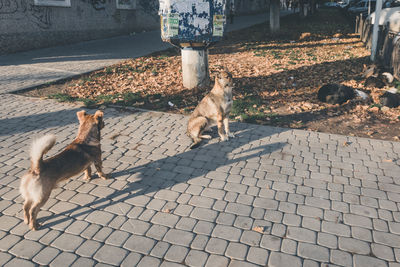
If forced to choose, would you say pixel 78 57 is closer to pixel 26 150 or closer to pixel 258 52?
pixel 258 52

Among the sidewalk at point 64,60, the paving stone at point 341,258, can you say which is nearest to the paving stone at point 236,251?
the paving stone at point 341,258

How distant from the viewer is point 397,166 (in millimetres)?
5344

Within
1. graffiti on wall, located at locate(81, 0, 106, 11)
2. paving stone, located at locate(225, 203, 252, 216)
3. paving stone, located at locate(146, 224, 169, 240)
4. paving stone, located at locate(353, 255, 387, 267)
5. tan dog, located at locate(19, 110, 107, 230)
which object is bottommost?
paving stone, located at locate(353, 255, 387, 267)

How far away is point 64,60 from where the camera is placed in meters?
13.9

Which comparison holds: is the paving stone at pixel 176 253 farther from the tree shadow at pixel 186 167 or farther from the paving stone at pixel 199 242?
the tree shadow at pixel 186 167

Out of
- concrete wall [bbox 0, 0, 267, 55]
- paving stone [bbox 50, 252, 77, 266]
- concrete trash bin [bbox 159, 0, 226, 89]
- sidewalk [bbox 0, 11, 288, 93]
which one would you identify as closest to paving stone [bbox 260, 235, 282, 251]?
paving stone [bbox 50, 252, 77, 266]

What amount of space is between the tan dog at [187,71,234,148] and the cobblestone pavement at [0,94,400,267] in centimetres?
31

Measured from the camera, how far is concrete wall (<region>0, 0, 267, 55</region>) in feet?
48.1

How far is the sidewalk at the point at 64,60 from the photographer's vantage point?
35.7ft

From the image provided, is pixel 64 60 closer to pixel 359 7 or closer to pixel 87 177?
→ pixel 87 177

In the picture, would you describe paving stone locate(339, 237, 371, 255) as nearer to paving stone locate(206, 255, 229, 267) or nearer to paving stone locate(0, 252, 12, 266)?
paving stone locate(206, 255, 229, 267)

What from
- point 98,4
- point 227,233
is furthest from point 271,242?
point 98,4

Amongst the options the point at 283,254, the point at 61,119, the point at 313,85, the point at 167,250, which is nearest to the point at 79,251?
the point at 167,250

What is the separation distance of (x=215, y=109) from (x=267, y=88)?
4167mm
